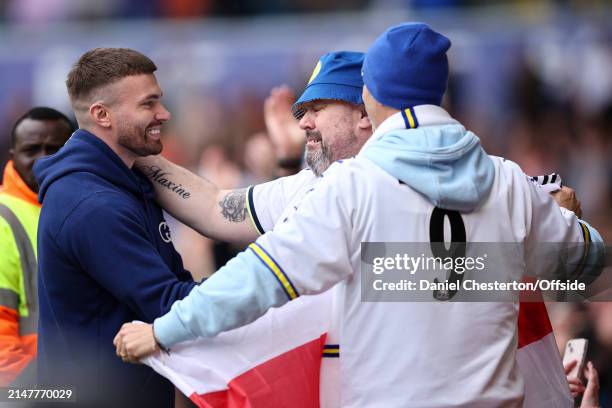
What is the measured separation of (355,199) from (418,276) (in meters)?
0.36

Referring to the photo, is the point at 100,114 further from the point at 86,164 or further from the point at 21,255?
the point at 21,255

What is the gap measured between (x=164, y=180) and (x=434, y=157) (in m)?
1.57

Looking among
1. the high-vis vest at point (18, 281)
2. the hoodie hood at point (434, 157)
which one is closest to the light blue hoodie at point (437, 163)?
the hoodie hood at point (434, 157)

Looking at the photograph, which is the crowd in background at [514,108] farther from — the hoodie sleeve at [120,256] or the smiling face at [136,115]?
the hoodie sleeve at [120,256]

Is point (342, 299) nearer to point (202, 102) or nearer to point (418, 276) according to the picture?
point (418, 276)

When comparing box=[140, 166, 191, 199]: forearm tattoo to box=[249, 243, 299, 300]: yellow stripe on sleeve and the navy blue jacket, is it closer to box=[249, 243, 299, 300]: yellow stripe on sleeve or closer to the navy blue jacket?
the navy blue jacket

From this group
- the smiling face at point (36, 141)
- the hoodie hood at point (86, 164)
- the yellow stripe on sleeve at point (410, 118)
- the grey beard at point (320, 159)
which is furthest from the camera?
the smiling face at point (36, 141)

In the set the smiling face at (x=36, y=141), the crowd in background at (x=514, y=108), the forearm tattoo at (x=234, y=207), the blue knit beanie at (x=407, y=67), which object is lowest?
the crowd in background at (x=514, y=108)

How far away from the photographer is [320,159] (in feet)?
15.9

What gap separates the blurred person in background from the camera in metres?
4.26

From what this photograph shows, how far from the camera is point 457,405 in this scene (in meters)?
3.80

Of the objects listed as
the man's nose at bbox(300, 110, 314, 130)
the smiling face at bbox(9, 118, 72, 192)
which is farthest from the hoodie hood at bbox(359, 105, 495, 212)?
the smiling face at bbox(9, 118, 72, 192)

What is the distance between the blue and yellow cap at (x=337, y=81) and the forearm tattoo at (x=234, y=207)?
0.48m

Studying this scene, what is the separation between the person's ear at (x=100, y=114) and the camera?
464cm
